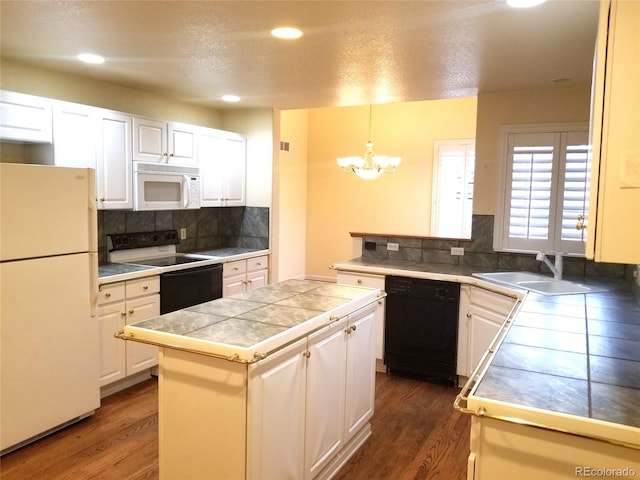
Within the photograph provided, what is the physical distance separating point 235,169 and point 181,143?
783 mm

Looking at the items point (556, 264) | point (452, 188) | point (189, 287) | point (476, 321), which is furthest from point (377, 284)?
point (452, 188)

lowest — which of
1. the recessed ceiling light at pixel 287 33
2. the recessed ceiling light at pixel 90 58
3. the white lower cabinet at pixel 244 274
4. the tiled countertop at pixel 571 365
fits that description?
the white lower cabinet at pixel 244 274

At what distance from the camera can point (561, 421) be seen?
52.0 inches

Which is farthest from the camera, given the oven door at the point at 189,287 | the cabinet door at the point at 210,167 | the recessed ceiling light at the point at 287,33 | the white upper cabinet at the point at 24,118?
the cabinet door at the point at 210,167

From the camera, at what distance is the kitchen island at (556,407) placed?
130 cm

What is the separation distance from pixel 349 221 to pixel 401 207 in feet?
2.77

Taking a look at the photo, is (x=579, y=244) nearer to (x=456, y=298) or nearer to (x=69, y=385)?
(x=456, y=298)

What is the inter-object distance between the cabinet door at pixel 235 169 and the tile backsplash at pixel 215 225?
233 mm

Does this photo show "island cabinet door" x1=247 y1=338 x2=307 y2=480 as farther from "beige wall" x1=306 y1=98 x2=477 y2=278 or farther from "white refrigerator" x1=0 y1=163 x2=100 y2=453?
"beige wall" x1=306 y1=98 x2=477 y2=278

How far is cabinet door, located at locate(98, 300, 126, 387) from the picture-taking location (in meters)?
3.38

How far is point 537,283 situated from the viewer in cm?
349

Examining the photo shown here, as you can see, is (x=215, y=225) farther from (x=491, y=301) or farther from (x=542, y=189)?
(x=542, y=189)

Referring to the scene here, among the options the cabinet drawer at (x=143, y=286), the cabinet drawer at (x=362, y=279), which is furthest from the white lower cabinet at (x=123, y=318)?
the cabinet drawer at (x=362, y=279)

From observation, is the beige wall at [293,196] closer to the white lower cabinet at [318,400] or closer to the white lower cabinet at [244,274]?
the white lower cabinet at [244,274]
